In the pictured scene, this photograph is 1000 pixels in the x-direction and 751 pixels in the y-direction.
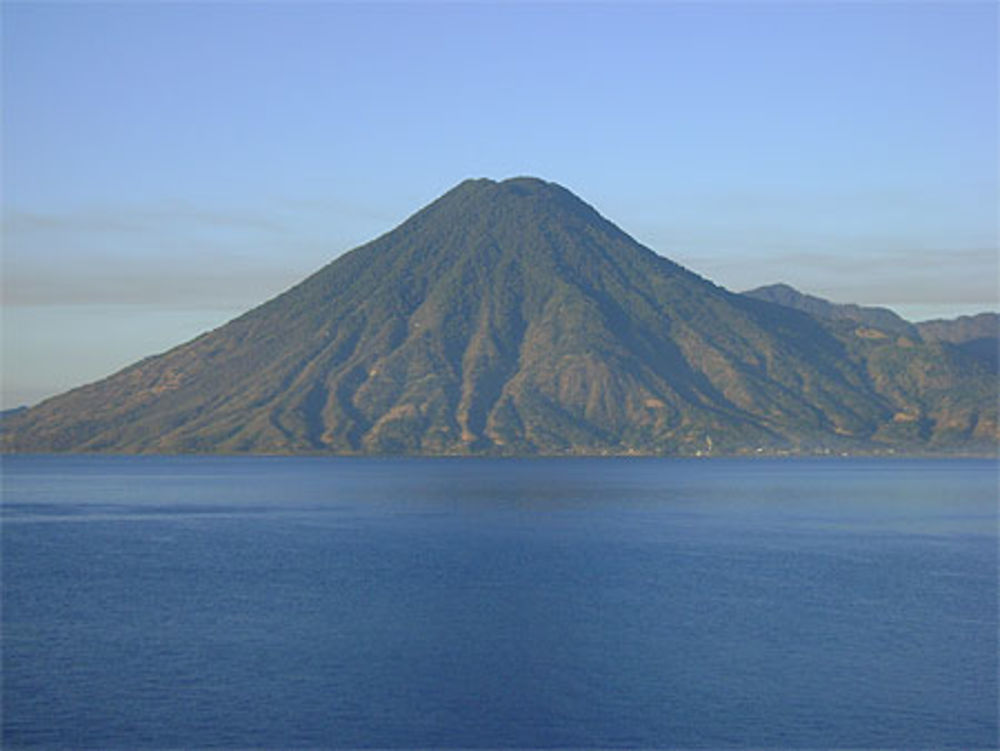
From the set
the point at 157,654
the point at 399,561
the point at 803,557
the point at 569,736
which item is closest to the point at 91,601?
the point at 157,654

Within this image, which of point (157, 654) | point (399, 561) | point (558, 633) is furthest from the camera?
point (399, 561)

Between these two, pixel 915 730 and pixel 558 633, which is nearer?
pixel 915 730

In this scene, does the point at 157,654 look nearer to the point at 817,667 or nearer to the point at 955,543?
the point at 817,667

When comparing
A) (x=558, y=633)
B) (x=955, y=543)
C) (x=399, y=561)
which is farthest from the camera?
(x=955, y=543)

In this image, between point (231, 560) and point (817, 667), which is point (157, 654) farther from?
point (231, 560)

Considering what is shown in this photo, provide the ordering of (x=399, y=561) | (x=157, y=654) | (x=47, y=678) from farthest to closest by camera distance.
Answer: (x=399, y=561), (x=157, y=654), (x=47, y=678)

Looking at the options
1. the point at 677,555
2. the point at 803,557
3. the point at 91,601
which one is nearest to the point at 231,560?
the point at 91,601

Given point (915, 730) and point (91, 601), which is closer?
point (915, 730)

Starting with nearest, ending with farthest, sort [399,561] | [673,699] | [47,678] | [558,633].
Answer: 1. [673,699]
2. [47,678]
3. [558,633]
4. [399,561]

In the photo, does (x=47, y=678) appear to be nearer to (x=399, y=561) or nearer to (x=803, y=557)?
(x=399, y=561)
